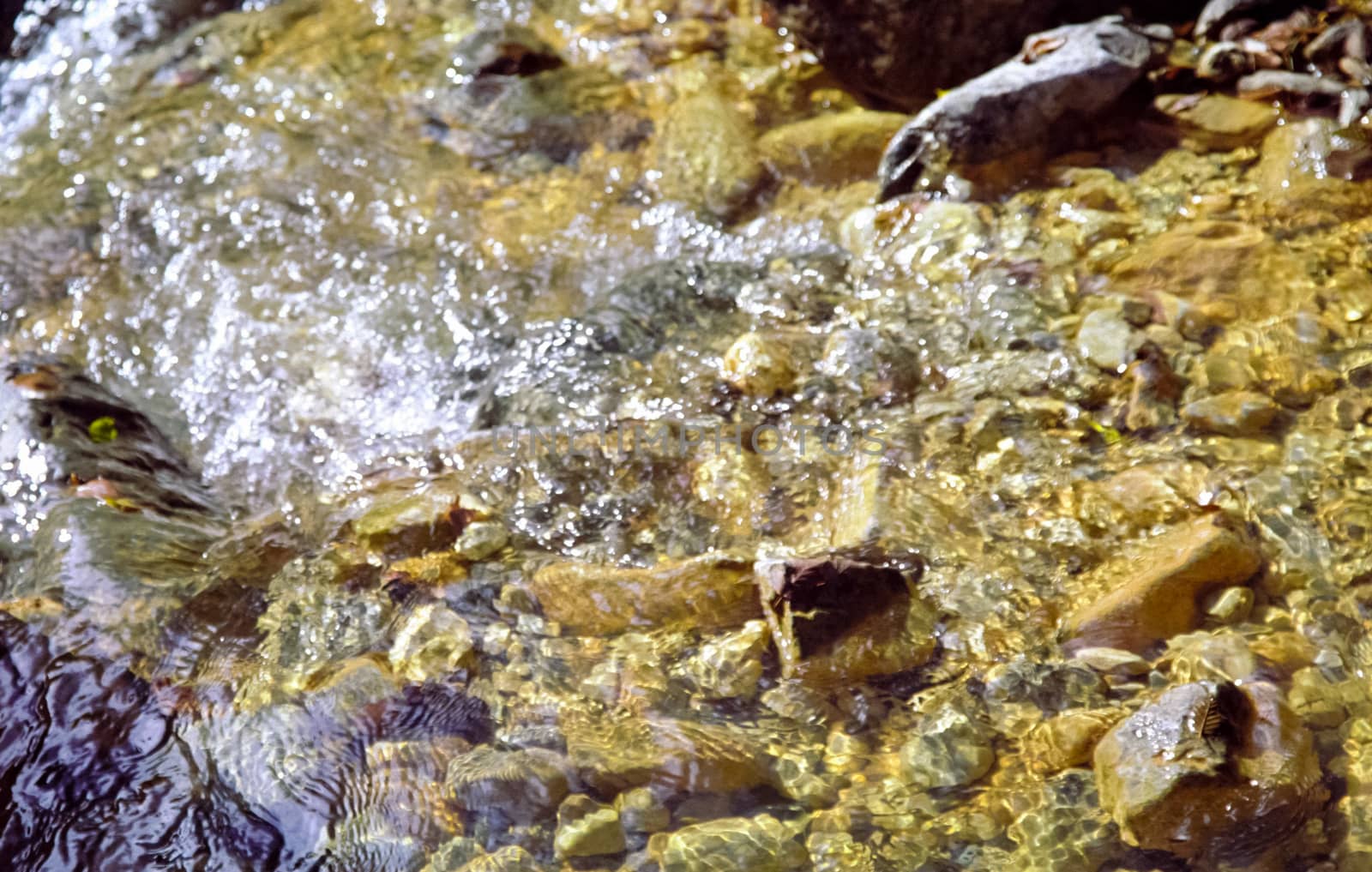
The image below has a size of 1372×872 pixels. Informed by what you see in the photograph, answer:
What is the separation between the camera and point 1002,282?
3404 mm

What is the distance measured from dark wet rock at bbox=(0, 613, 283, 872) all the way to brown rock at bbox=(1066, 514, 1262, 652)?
1852 mm

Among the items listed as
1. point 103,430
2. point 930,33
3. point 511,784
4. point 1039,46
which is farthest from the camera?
point 930,33

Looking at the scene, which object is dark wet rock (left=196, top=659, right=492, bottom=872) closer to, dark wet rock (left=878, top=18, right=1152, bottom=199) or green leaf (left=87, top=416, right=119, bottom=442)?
green leaf (left=87, top=416, right=119, bottom=442)

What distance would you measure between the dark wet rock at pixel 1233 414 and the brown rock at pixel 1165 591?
1.35ft

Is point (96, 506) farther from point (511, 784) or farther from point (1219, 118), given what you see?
point (1219, 118)

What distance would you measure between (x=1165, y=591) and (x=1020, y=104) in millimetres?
2016

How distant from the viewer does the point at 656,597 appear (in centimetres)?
265

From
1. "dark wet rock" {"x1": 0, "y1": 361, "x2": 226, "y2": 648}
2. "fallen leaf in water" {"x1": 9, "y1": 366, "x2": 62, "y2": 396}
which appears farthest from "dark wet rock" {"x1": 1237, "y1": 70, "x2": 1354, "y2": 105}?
"fallen leaf in water" {"x1": 9, "y1": 366, "x2": 62, "y2": 396}

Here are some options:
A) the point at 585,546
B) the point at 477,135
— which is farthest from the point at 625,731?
the point at 477,135

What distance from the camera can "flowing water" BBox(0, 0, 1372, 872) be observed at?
7.38 ft

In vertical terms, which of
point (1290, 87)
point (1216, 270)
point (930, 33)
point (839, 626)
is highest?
point (930, 33)

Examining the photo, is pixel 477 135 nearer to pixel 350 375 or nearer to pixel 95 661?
pixel 350 375

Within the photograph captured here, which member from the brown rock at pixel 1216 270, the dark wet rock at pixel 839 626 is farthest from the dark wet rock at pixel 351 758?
the brown rock at pixel 1216 270

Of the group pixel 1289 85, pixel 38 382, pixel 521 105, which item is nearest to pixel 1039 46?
pixel 1289 85
